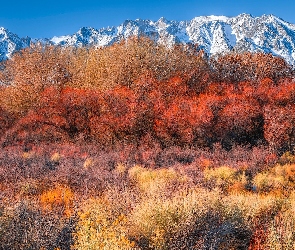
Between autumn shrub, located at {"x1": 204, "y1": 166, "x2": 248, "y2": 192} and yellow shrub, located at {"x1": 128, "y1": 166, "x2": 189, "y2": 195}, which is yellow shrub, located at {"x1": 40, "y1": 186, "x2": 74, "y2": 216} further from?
autumn shrub, located at {"x1": 204, "y1": 166, "x2": 248, "y2": 192}

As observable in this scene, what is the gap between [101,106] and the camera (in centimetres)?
2688

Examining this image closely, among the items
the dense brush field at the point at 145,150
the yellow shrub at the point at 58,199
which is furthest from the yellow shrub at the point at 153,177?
the yellow shrub at the point at 58,199

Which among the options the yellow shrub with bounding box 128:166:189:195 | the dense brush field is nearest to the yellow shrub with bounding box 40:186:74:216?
the dense brush field

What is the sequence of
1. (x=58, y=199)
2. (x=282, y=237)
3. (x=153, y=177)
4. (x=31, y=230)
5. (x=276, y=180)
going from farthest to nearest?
1. (x=276, y=180)
2. (x=153, y=177)
3. (x=58, y=199)
4. (x=282, y=237)
5. (x=31, y=230)

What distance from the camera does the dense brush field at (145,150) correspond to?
25.5 feet

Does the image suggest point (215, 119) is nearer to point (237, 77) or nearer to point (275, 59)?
point (237, 77)

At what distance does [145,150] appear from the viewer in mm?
22219

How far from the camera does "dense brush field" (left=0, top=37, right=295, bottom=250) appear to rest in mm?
7758

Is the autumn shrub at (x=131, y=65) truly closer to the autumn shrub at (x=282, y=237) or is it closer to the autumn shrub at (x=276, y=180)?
the autumn shrub at (x=276, y=180)

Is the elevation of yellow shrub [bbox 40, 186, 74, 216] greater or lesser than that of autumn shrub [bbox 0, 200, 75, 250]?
greater

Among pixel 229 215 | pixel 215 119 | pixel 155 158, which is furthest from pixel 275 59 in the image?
pixel 229 215

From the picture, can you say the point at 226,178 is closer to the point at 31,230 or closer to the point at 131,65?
the point at 31,230

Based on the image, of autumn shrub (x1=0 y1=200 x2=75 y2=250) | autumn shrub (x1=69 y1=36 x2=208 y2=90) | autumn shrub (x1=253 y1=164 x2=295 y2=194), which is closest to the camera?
autumn shrub (x1=0 y1=200 x2=75 y2=250)

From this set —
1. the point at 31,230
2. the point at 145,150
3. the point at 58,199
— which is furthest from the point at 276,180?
the point at 31,230
